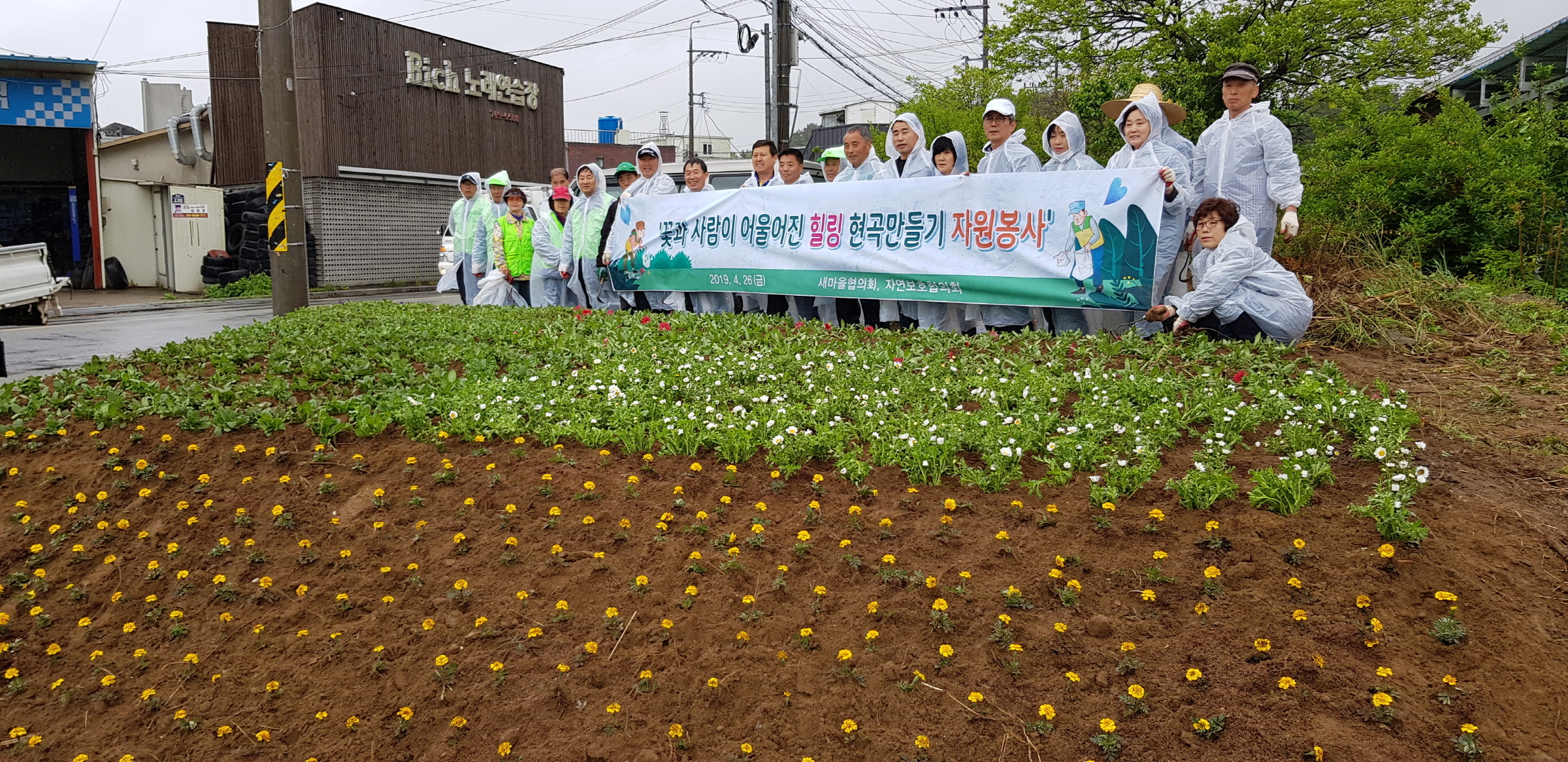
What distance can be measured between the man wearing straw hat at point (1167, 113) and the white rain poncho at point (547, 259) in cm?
530

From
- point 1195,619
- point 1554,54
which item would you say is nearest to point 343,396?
point 1195,619

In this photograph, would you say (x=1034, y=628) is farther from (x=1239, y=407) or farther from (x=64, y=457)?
(x=64, y=457)

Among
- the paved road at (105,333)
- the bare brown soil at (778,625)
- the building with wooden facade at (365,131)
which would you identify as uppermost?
the building with wooden facade at (365,131)

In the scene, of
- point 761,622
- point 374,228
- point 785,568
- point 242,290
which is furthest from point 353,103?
point 761,622

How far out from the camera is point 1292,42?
811 inches

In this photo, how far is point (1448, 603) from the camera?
3.00 metres

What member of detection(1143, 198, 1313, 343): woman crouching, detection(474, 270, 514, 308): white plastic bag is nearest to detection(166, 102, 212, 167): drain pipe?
detection(474, 270, 514, 308): white plastic bag

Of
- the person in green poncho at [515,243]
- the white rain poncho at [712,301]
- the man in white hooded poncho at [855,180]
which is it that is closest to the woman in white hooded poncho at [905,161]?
the man in white hooded poncho at [855,180]

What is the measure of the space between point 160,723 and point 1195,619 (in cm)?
305

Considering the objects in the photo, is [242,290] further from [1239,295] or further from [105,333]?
[1239,295]

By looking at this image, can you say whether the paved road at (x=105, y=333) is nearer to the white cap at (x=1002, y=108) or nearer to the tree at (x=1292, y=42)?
the white cap at (x=1002, y=108)

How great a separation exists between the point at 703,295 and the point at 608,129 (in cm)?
5998

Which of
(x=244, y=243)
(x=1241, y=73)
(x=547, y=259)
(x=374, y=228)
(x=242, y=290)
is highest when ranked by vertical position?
(x=1241, y=73)

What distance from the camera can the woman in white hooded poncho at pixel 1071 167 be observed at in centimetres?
699
